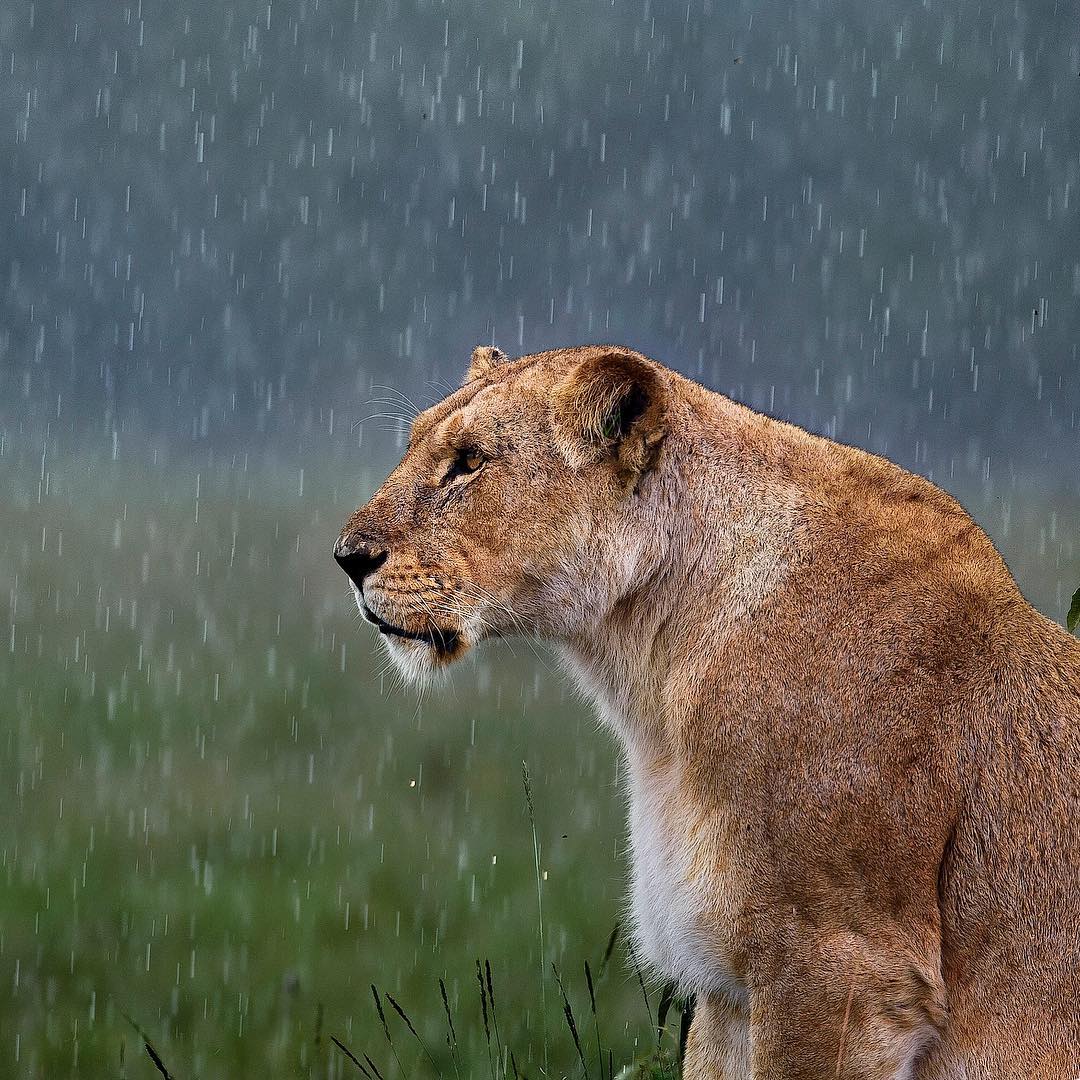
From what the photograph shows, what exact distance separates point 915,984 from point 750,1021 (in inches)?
21.2

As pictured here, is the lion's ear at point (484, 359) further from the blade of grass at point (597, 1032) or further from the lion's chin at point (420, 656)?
the blade of grass at point (597, 1032)

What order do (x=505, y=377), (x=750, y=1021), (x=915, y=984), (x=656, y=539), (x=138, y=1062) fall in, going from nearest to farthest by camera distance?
(x=915, y=984) < (x=750, y=1021) < (x=656, y=539) < (x=505, y=377) < (x=138, y=1062)

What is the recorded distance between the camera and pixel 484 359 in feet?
16.9

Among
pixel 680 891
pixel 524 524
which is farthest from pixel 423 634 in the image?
pixel 680 891

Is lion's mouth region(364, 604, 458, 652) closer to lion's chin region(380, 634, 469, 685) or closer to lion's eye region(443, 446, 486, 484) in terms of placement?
lion's chin region(380, 634, 469, 685)

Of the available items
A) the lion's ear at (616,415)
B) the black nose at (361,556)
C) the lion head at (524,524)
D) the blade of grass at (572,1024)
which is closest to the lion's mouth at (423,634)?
the lion head at (524,524)

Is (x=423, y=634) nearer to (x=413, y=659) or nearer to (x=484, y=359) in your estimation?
(x=413, y=659)

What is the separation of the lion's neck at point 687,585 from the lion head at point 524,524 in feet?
0.23

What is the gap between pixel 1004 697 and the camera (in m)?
3.86

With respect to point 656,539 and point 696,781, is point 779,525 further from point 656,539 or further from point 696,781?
point 696,781

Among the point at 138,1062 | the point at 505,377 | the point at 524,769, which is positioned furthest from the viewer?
the point at 138,1062

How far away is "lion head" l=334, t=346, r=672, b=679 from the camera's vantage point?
4.27 metres

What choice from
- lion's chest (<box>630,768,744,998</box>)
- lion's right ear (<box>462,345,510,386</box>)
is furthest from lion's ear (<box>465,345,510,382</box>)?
lion's chest (<box>630,768,744,998</box>)

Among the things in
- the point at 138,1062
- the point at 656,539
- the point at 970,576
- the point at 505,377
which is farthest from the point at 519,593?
the point at 138,1062
